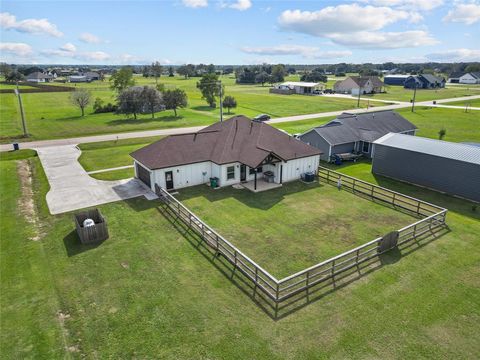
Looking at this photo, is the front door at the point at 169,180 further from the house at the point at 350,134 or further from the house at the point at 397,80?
the house at the point at 397,80

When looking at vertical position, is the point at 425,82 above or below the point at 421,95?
above

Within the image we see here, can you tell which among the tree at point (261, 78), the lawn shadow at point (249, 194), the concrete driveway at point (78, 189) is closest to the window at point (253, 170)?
the lawn shadow at point (249, 194)

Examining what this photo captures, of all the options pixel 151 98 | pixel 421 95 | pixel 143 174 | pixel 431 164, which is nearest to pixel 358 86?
pixel 421 95

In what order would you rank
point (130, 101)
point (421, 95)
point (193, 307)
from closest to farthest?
point (193, 307), point (130, 101), point (421, 95)

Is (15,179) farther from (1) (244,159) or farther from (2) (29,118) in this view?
(2) (29,118)

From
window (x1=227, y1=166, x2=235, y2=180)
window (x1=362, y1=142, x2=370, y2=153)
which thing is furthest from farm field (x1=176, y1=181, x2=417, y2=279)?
window (x1=362, y1=142, x2=370, y2=153)

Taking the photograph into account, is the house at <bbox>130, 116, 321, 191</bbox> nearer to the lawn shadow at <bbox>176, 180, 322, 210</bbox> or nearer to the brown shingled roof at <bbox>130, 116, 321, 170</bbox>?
the brown shingled roof at <bbox>130, 116, 321, 170</bbox>

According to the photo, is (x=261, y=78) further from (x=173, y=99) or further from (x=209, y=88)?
(x=173, y=99)

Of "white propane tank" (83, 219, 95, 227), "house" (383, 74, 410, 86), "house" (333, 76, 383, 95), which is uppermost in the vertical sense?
"house" (383, 74, 410, 86)
